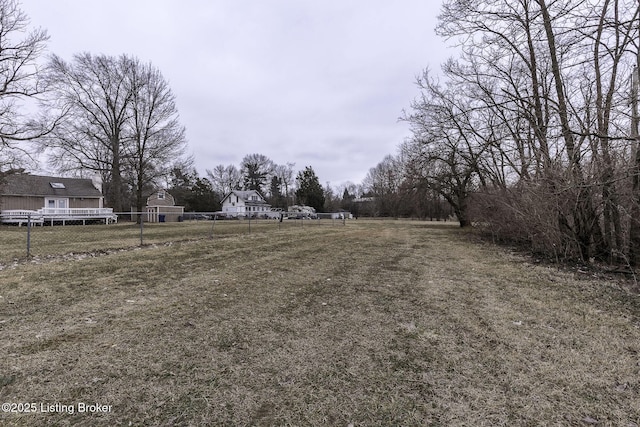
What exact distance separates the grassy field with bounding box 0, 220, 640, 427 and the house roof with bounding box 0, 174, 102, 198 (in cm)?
2936

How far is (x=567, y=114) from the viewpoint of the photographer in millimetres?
6785

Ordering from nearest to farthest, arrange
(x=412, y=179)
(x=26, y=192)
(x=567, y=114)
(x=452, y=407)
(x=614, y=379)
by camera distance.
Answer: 1. (x=452, y=407)
2. (x=614, y=379)
3. (x=567, y=114)
4. (x=412, y=179)
5. (x=26, y=192)

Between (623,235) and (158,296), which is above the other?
(623,235)

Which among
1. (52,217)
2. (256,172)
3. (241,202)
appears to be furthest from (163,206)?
(256,172)

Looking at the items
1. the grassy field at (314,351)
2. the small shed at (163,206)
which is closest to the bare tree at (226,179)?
the small shed at (163,206)

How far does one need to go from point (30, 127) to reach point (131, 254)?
15.8 m

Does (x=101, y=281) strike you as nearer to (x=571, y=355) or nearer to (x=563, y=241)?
(x=571, y=355)

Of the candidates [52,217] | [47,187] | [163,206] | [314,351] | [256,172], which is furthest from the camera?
[256,172]

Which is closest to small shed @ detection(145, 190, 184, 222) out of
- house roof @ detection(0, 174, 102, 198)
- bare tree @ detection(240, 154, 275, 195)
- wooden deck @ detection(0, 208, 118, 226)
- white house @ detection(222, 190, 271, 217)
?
house roof @ detection(0, 174, 102, 198)

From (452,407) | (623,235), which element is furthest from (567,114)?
(452,407)

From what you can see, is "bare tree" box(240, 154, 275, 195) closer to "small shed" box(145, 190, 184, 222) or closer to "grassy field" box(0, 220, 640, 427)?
"small shed" box(145, 190, 184, 222)

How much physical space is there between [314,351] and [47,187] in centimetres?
3660

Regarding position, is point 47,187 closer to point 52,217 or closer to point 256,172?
point 52,217

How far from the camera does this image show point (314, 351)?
2.94 m
